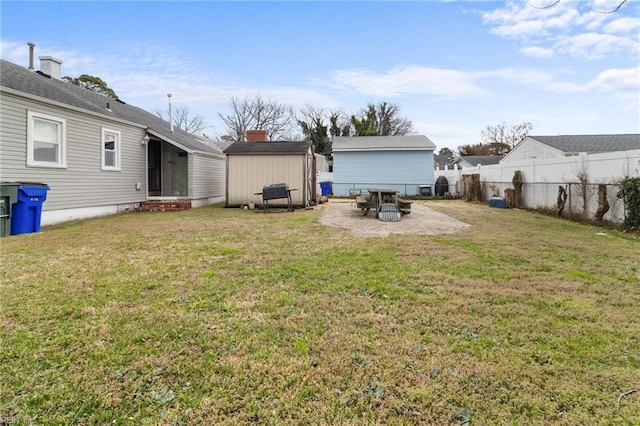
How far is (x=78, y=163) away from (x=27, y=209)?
2.83 m

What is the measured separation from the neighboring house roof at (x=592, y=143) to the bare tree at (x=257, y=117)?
27189 mm

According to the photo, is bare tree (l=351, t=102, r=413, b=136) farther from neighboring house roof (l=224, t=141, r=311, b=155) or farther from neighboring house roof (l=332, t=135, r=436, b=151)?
neighboring house roof (l=224, t=141, r=311, b=155)

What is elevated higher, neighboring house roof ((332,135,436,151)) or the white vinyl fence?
neighboring house roof ((332,135,436,151))

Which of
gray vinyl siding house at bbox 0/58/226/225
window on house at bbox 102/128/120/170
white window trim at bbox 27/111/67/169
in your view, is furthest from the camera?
window on house at bbox 102/128/120/170

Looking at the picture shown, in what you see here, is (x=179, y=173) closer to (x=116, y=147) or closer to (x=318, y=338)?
(x=116, y=147)

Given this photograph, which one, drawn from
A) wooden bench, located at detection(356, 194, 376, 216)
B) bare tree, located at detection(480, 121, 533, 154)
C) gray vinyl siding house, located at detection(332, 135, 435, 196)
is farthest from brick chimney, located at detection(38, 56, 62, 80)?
bare tree, located at detection(480, 121, 533, 154)

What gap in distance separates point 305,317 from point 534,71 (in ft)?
51.9

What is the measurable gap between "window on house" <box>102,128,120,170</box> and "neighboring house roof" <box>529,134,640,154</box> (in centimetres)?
2188

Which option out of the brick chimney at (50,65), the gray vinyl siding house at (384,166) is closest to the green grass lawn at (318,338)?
the brick chimney at (50,65)

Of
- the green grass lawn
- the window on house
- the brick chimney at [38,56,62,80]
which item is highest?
the brick chimney at [38,56,62,80]

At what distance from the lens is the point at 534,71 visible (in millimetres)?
14312

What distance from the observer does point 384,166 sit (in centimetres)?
2130

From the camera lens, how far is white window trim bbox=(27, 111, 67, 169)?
8234 millimetres

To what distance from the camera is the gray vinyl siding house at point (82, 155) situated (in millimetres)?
8031
